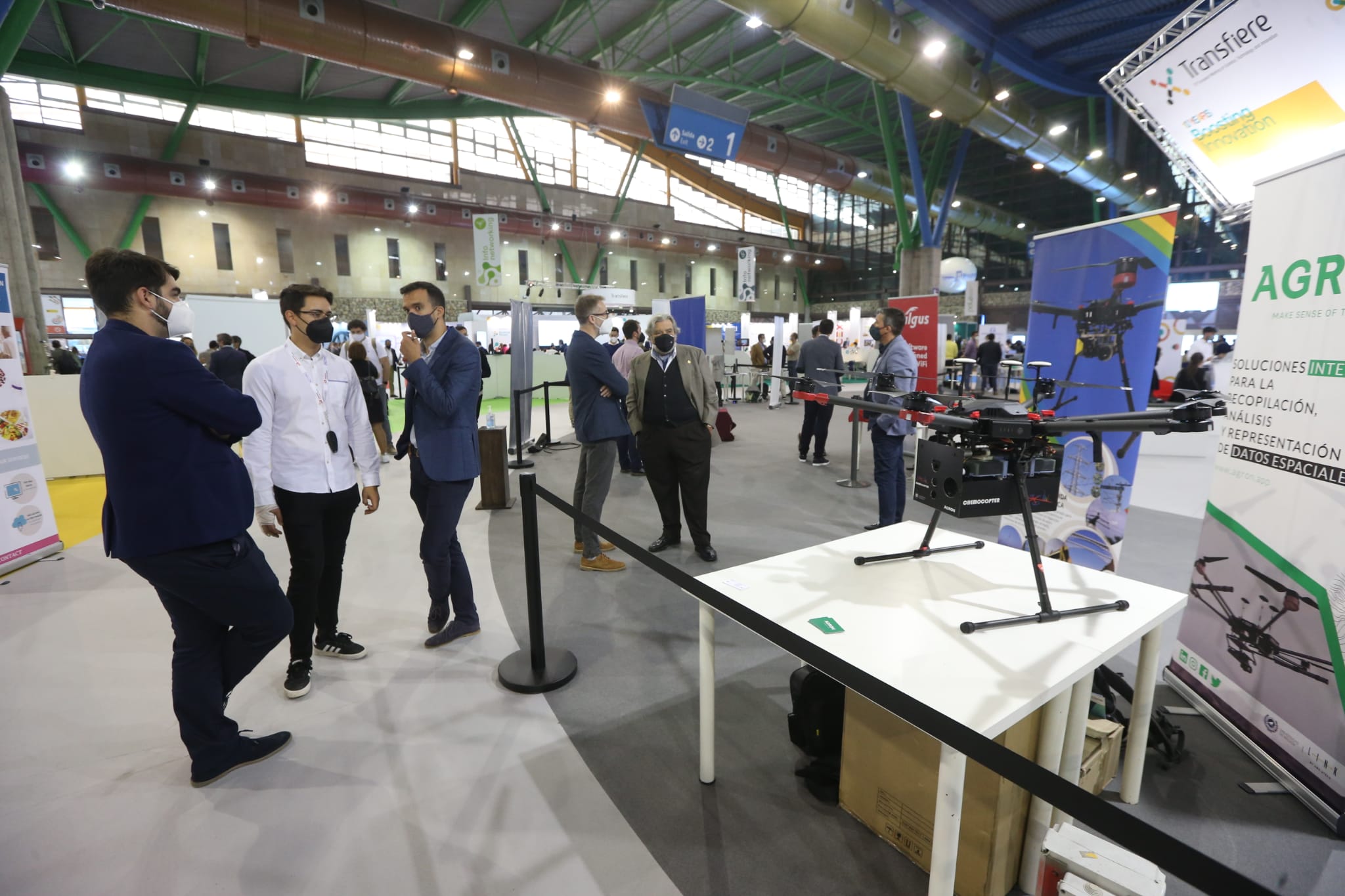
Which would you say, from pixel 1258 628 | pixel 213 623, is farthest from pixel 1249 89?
pixel 213 623

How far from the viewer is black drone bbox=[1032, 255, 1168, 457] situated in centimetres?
301

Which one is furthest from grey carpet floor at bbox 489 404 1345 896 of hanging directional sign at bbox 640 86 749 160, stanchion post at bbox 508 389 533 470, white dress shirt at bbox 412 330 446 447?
hanging directional sign at bbox 640 86 749 160

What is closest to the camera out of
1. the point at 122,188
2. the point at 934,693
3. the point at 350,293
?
the point at 934,693

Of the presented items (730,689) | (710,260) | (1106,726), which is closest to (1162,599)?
(1106,726)

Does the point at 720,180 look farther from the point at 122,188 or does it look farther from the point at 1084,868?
the point at 1084,868

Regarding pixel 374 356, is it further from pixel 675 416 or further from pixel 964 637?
pixel 964 637

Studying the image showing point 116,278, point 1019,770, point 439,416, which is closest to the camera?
point 1019,770

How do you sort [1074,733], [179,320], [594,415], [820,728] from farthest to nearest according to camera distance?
[594,415]
[179,320]
[820,728]
[1074,733]

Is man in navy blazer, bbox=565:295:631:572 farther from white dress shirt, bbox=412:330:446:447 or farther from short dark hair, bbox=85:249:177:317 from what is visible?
short dark hair, bbox=85:249:177:317

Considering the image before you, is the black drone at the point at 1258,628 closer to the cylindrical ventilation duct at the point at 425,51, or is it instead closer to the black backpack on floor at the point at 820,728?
the black backpack on floor at the point at 820,728

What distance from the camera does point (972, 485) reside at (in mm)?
1585

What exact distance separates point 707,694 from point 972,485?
993 mm

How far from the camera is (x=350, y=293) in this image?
1614 cm

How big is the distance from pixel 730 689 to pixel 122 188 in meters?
15.3
